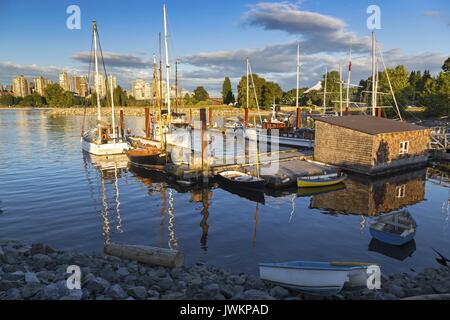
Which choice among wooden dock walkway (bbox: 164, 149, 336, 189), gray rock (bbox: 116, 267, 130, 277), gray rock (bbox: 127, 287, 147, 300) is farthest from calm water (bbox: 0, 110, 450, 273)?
gray rock (bbox: 127, 287, 147, 300)

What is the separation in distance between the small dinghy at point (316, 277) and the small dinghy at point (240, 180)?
1499 cm

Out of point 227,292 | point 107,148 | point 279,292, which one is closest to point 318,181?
point 279,292

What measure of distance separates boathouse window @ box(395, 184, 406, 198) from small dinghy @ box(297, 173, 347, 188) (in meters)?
4.48

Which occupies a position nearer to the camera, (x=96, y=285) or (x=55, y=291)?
(x=55, y=291)

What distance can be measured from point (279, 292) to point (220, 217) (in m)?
10.9

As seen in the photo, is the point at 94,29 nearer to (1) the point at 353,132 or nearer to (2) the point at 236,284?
(1) the point at 353,132

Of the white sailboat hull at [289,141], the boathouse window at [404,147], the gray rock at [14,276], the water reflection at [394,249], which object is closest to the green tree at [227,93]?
the white sailboat hull at [289,141]

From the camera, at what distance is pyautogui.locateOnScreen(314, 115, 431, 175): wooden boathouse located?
1238 inches

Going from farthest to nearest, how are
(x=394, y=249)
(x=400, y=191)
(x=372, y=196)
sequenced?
1. (x=400, y=191)
2. (x=372, y=196)
3. (x=394, y=249)

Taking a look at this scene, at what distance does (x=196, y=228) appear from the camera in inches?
762

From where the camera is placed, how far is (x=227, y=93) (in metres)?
165

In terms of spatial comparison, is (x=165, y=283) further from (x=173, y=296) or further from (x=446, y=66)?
(x=446, y=66)
